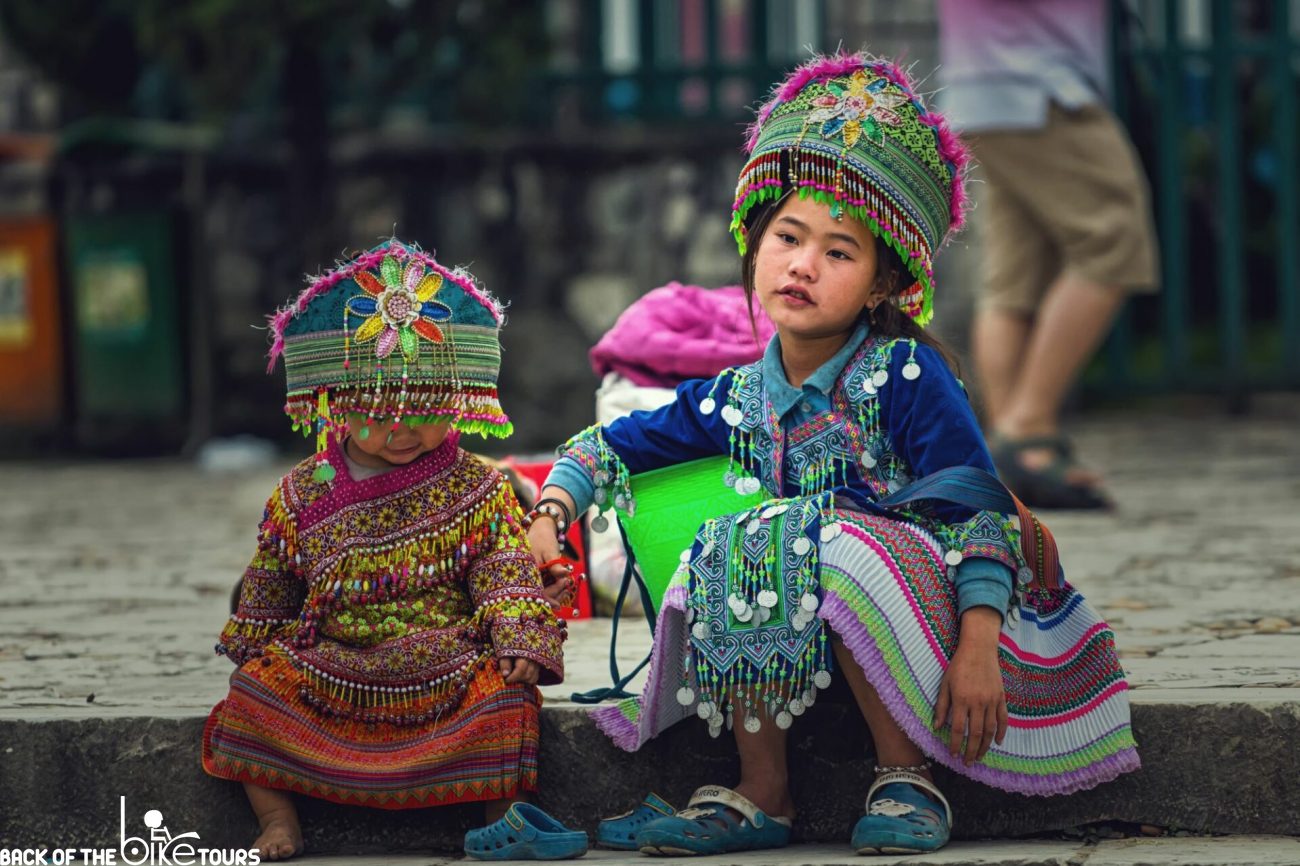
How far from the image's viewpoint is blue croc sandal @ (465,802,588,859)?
2.95m

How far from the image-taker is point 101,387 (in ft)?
29.3

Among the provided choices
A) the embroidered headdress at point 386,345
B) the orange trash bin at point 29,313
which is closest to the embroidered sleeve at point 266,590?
the embroidered headdress at point 386,345

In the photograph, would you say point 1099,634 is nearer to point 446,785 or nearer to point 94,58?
point 446,785

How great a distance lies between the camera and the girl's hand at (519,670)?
9.92 ft

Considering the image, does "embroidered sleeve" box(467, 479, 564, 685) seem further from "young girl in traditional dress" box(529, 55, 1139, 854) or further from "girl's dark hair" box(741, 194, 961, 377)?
"girl's dark hair" box(741, 194, 961, 377)

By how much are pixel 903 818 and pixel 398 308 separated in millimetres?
1091

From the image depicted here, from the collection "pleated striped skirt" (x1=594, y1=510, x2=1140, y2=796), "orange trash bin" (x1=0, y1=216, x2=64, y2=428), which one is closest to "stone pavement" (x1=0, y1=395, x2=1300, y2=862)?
"pleated striped skirt" (x1=594, y1=510, x2=1140, y2=796)

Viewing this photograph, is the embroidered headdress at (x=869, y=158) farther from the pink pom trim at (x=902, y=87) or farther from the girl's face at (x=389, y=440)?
the girl's face at (x=389, y=440)

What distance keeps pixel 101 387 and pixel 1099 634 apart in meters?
6.71

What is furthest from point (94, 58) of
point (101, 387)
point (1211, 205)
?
Result: point (1211, 205)

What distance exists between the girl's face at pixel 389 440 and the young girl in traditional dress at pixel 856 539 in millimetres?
207

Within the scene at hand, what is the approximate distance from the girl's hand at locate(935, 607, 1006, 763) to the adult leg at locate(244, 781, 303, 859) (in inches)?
39.5

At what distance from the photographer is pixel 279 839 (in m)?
3.04

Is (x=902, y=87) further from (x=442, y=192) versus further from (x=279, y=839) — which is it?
(x=442, y=192)
